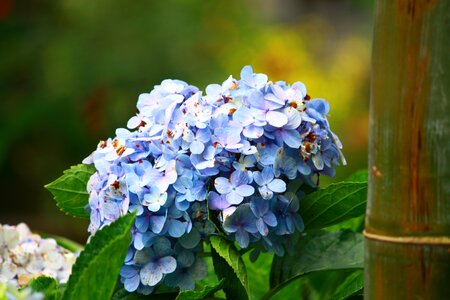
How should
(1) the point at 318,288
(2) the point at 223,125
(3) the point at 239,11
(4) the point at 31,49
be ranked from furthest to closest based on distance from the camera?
1. (3) the point at 239,11
2. (4) the point at 31,49
3. (1) the point at 318,288
4. (2) the point at 223,125

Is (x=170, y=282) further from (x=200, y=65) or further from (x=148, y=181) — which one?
(x=200, y=65)

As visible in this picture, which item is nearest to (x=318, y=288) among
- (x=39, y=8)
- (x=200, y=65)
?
→ (x=200, y=65)

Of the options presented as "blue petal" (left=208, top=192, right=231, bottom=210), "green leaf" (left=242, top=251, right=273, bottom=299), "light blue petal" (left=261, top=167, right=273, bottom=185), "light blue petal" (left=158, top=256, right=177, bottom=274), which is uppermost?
"light blue petal" (left=261, top=167, right=273, bottom=185)

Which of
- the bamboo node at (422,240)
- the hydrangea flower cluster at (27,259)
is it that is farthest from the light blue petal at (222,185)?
the hydrangea flower cluster at (27,259)

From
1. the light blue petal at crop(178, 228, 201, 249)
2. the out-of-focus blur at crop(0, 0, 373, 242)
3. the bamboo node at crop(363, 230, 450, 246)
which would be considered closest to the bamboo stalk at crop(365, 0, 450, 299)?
the bamboo node at crop(363, 230, 450, 246)

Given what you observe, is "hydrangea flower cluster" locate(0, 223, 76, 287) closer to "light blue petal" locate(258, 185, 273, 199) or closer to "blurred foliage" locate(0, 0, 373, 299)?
"light blue petal" locate(258, 185, 273, 199)

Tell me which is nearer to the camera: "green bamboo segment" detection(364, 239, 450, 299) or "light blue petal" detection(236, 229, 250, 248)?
"green bamboo segment" detection(364, 239, 450, 299)

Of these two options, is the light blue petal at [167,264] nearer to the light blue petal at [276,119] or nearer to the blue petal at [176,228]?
the blue petal at [176,228]

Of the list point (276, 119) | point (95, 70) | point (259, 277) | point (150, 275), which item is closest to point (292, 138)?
point (276, 119)
